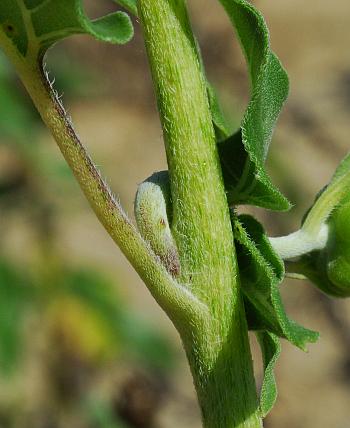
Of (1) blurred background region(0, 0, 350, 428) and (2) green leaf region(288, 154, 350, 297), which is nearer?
(2) green leaf region(288, 154, 350, 297)

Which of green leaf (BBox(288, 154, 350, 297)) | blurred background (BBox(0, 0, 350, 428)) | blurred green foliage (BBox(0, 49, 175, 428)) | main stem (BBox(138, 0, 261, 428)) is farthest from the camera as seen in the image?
blurred background (BBox(0, 0, 350, 428))

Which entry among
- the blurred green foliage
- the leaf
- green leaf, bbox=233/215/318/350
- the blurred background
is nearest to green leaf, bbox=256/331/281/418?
green leaf, bbox=233/215/318/350

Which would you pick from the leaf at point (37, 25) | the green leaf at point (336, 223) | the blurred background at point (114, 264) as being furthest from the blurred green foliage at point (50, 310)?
the leaf at point (37, 25)

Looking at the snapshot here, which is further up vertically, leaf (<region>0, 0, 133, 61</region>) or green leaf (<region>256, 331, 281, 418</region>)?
leaf (<region>0, 0, 133, 61</region>)

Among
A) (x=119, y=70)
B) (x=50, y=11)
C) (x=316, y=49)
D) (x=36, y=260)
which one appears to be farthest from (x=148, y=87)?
(x=50, y=11)

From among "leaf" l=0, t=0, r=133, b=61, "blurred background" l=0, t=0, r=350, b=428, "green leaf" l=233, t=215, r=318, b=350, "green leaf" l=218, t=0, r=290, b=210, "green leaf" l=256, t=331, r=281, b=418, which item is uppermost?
"leaf" l=0, t=0, r=133, b=61

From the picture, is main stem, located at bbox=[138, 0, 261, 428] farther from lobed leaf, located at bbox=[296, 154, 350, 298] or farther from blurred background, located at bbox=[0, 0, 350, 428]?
blurred background, located at bbox=[0, 0, 350, 428]

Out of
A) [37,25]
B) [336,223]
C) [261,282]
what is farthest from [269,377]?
[37,25]
